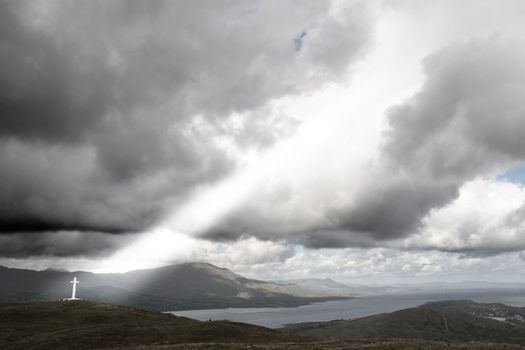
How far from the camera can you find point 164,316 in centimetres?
8256

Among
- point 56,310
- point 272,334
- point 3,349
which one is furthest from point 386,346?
point 56,310

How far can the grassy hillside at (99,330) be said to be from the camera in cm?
5522

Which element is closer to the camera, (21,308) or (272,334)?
(272,334)

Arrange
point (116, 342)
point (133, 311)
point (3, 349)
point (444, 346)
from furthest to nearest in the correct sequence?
point (133, 311), point (116, 342), point (3, 349), point (444, 346)

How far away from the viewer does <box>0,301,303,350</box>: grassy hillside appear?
5522 cm

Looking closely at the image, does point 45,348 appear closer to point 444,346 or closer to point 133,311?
point 133,311

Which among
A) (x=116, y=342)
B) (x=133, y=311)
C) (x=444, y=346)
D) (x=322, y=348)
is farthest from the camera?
Result: (x=133, y=311)

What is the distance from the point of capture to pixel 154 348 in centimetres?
4553

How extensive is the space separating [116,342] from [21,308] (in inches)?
1526

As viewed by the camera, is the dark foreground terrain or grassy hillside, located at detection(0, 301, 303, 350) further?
grassy hillside, located at detection(0, 301, 303, 350)

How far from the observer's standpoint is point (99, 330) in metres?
61.9

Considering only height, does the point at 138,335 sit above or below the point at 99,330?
below

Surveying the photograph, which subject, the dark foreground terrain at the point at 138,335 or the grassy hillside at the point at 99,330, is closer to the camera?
the dark foreground terrain at the point at 138,335

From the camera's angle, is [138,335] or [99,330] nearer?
[138,335]
